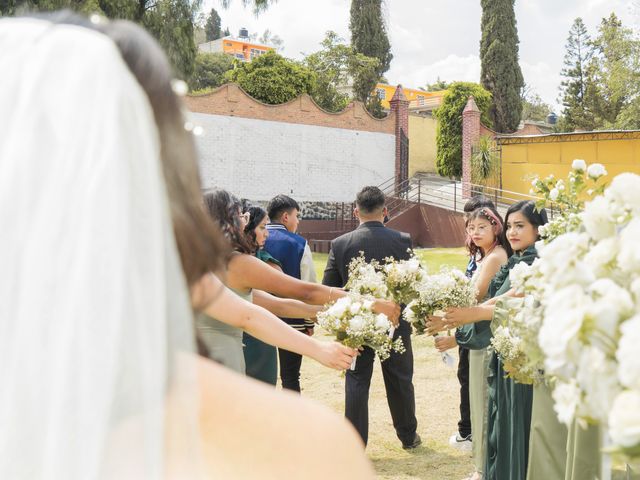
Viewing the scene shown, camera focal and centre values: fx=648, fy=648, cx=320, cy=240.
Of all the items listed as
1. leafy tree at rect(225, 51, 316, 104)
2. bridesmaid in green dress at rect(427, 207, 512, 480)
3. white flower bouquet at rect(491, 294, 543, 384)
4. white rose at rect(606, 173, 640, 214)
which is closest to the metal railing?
leafy tree at rect(225, 51, 316, 104)

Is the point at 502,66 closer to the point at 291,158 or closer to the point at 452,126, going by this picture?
the point at 452,126

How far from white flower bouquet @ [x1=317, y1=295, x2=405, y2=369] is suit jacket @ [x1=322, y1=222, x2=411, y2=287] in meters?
1.76

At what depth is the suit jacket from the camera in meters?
5.89

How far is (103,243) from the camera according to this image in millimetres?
1069

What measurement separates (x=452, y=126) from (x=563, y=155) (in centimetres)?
671

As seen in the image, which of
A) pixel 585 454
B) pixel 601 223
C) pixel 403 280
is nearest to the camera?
pixel 601 223

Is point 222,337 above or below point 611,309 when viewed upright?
below

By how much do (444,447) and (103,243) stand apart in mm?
5385

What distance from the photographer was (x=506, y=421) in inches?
168

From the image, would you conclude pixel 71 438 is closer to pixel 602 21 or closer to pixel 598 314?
pixel 598 314

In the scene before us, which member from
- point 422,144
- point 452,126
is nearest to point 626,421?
point 452,126

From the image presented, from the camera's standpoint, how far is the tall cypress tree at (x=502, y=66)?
107 ft

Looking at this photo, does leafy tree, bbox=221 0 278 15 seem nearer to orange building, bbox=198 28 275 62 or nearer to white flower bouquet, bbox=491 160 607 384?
white flower bouquet, bbox=491 160 607 384

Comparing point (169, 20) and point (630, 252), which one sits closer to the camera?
point (630, 252)
